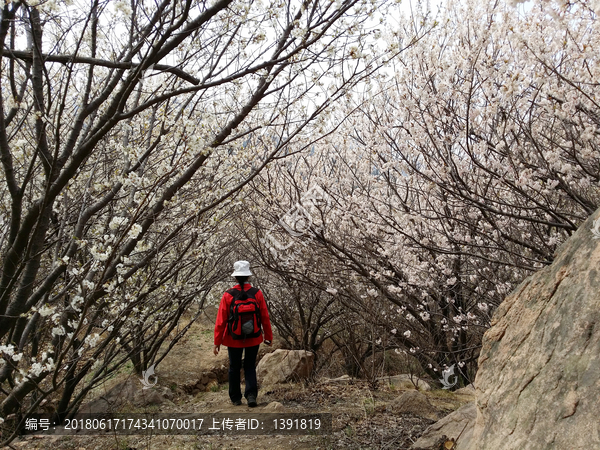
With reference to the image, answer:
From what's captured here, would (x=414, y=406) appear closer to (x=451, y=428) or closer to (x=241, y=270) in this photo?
(x=451, y=428)

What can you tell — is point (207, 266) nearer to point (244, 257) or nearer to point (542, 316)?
point (244, 257)

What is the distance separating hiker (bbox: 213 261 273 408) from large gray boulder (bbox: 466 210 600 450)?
2.63 m

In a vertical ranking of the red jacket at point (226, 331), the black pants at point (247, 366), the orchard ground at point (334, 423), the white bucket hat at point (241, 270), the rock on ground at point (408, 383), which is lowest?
the orchard ground at point (334, 423)

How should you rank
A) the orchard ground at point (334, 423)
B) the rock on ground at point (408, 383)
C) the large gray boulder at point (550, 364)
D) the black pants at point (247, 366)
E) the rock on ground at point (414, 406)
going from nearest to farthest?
1. the large gray boulder at point (550, 364)
2. the orchard ground at point (334, 423)
3. the rock on ground at point (414, 406)
4. the black pants at point (247, 366)
5. the rock on ground at point (408, 383)

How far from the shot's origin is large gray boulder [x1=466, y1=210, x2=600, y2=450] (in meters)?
1.80

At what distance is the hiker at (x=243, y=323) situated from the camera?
4648 millimetres

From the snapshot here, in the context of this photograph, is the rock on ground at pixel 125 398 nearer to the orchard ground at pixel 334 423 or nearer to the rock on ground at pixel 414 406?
the orchard ground at pixel 334 423

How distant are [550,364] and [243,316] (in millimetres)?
3227

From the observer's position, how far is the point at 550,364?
80.0 inches

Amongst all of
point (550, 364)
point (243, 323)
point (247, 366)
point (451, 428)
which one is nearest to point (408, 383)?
point (247, 366)

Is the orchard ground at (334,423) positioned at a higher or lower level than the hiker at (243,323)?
lower

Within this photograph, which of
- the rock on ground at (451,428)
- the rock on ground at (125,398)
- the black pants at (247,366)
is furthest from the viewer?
the rock on ground at (125,398)

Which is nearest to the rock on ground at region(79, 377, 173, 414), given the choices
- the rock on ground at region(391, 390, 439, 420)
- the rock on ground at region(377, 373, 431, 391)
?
the rock on ground at region(377, 373, 431, 391)

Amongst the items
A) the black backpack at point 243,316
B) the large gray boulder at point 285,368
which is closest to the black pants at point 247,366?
the black backpack at point 243,316
